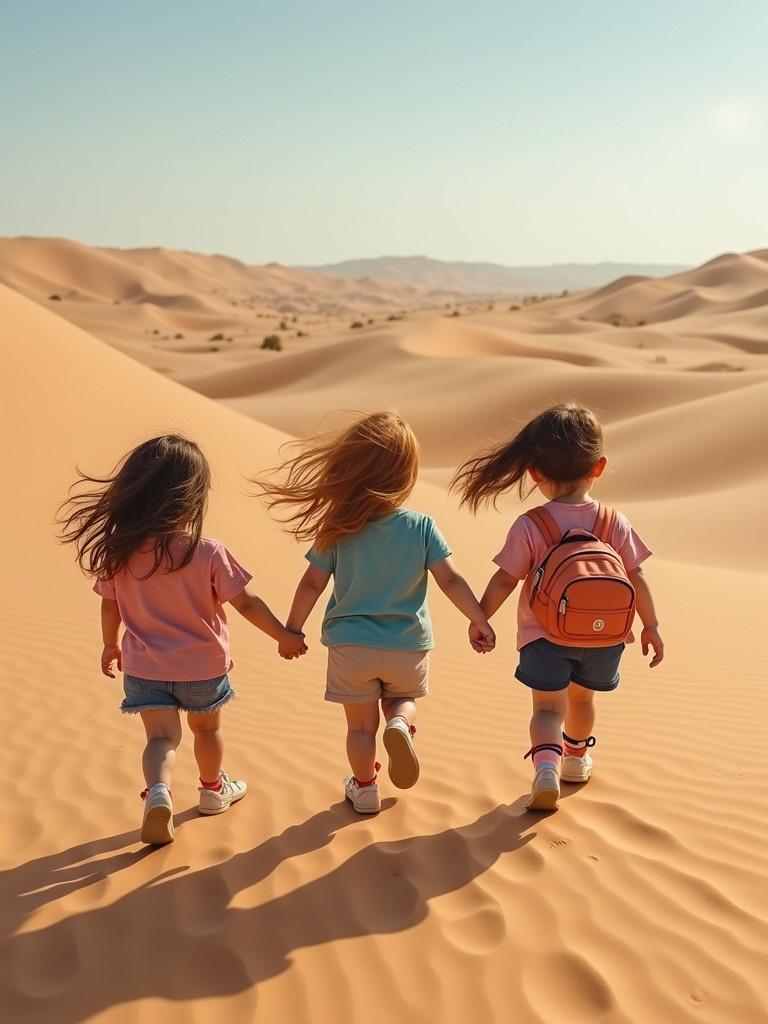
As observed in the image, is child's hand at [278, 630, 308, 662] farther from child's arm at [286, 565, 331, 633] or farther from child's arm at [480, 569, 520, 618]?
child's arm at [480, 569, 520, 618]

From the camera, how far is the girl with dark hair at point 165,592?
3.48 meters

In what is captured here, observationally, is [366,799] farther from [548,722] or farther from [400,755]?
[548,722]

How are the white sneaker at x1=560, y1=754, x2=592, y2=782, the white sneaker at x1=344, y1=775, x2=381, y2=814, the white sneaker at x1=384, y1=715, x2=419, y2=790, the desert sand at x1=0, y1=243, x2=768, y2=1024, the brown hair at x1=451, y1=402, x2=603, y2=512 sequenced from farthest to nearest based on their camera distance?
the white sneaker at x1=560, y1=754, x2=592, y2=782 → the white sneaker at x1=344, y1=775, x2=381, y2=814 → the brown hair at x1=451, y1=402, x2=603, y2=512 → the white sneaker at x1=384, y1=715, x2=419, y2=790 → the desert sand at x1=0, y1=243, x2=768, y2=1024

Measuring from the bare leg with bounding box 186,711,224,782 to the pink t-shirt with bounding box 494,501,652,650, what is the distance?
1.21m

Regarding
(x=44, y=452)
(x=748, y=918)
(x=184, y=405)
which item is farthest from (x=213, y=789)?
(x=184, y=405)

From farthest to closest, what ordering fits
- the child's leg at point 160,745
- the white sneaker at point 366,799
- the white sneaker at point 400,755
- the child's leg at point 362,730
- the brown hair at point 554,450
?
1. the white sneaker at point 366,799
2. the child's leg at point 362,730
3. the brown hair at point 554,450
4. the child's leg at point 160,745
5. the white sneaker at point 400,755

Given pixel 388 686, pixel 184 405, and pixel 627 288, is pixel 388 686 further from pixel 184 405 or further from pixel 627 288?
pixel 627 288

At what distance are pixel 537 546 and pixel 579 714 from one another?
835 millimetres

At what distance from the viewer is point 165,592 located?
3562 mm

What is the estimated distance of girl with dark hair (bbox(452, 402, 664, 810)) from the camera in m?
3.47

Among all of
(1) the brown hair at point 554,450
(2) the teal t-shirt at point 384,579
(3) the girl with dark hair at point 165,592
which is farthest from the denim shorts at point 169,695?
(1) the brown hair at point 554,450

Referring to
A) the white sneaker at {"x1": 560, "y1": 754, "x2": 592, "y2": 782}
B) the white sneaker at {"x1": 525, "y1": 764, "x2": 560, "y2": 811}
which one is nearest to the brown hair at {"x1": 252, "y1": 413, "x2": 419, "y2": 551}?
the white sneaker at {"x1": 525, "y1": 764, "x2": 560, "y2": 811}

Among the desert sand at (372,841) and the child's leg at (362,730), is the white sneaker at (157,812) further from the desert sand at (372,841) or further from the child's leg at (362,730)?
the child's leg at (362,730)

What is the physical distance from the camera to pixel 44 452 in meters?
10.4
